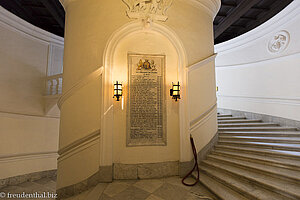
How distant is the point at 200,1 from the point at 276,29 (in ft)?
10.2

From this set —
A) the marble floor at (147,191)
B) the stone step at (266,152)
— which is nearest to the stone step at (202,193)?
the marble floor at (147,191)

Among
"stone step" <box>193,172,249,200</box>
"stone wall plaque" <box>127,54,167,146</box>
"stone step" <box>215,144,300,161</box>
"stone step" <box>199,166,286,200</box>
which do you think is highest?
"stone wall plaque" <box>127,54,167,146</box>

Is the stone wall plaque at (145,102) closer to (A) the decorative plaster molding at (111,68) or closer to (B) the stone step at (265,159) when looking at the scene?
(A) the decorative plaster molding at (111,68)

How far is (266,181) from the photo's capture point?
2.17 metres

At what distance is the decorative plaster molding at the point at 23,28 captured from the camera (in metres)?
4.58

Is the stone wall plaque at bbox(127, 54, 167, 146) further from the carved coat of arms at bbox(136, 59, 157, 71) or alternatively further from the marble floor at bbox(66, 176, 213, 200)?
the marble floor at bbox(66, 176, 213, 200)

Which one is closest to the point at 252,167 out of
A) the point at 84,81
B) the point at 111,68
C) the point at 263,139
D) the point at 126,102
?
the point at 263,139

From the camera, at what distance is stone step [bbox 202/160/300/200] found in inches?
75.0

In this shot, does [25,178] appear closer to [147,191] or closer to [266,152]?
[147,191]

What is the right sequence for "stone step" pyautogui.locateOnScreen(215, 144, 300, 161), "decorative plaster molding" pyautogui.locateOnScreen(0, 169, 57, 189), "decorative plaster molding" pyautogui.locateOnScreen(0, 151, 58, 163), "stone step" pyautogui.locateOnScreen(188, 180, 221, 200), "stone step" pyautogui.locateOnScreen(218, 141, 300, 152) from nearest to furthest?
"stone step" pyautogui.locateOnScreen(188, 180, 221, 200) < "stone step" pyautogui.locateOnScreen(215, 144, 300, 161) < "stone step" pyautogui.locateOnScreen(218, 141, 300, 152) < "decorative plaster molding" pyautogui.locateOnScreen(0, 169, 57, 189) < "decorative plaster molding" pyautogui.locateOnScreen(0, 151, 58, 163)

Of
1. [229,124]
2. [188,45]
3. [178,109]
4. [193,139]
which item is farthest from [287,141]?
[188,45]

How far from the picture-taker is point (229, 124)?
459cm

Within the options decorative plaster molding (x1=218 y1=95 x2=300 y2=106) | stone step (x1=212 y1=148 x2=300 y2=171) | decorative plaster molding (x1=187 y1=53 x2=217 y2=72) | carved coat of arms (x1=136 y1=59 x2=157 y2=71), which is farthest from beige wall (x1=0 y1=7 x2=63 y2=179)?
decorative plaster molding (x1=218 y1=95 x2=300 y2=106)

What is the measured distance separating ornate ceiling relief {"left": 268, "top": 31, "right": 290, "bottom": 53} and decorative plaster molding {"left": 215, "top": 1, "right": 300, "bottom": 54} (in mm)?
239
